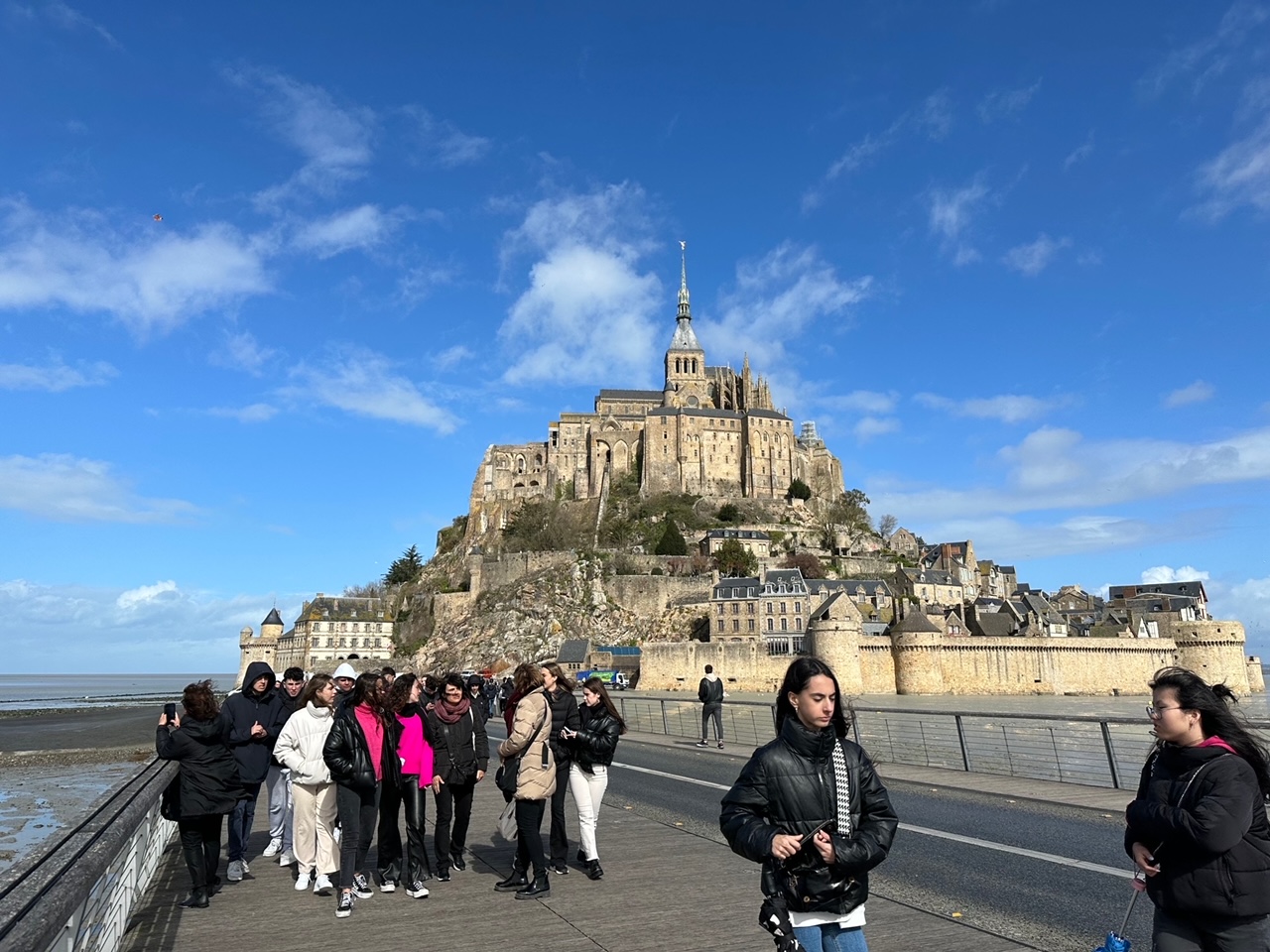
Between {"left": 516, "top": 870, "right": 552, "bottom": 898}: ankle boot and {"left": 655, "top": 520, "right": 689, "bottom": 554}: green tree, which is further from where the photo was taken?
{"left": 655, "top": 520, "right": 689, "bottom": 554}: green tree

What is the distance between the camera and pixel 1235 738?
3.56 metres

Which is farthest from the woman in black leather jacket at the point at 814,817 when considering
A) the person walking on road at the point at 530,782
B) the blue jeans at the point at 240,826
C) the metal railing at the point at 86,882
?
the blue jeans at the point at 240,826

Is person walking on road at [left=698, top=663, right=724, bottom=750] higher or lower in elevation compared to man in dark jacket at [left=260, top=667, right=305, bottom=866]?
higher

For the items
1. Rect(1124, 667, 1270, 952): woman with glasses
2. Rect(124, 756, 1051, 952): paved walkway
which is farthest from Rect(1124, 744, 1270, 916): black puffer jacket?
Rect(124, 756, 1051, 952): paved walkway

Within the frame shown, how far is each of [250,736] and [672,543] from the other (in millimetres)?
69983

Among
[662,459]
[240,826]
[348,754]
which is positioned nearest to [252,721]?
[240,826]

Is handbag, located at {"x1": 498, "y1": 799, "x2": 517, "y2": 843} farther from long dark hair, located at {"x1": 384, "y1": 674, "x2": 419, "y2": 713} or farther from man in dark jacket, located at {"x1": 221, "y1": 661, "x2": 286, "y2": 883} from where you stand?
man in dark jacket, located at {"x1": 221, "y1": 661, "x2": 286, "y2": 883}

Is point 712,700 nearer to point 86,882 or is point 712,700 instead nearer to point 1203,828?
point 86,882

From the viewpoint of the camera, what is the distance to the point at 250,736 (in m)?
8.11

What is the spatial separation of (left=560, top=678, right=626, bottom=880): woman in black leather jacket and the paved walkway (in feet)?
1.59

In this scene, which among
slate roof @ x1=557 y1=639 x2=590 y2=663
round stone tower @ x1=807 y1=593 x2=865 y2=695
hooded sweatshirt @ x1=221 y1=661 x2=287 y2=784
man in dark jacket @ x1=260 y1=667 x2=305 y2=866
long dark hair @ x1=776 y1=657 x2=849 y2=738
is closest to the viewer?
long dark hair @ x1=776 y1=657 x2=849 y2=738

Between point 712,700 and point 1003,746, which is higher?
point 712,700

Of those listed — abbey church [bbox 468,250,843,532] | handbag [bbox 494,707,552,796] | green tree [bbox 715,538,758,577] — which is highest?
abbey church [bbox 468,250,843,532]

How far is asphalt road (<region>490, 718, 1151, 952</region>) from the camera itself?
5.82 metres
